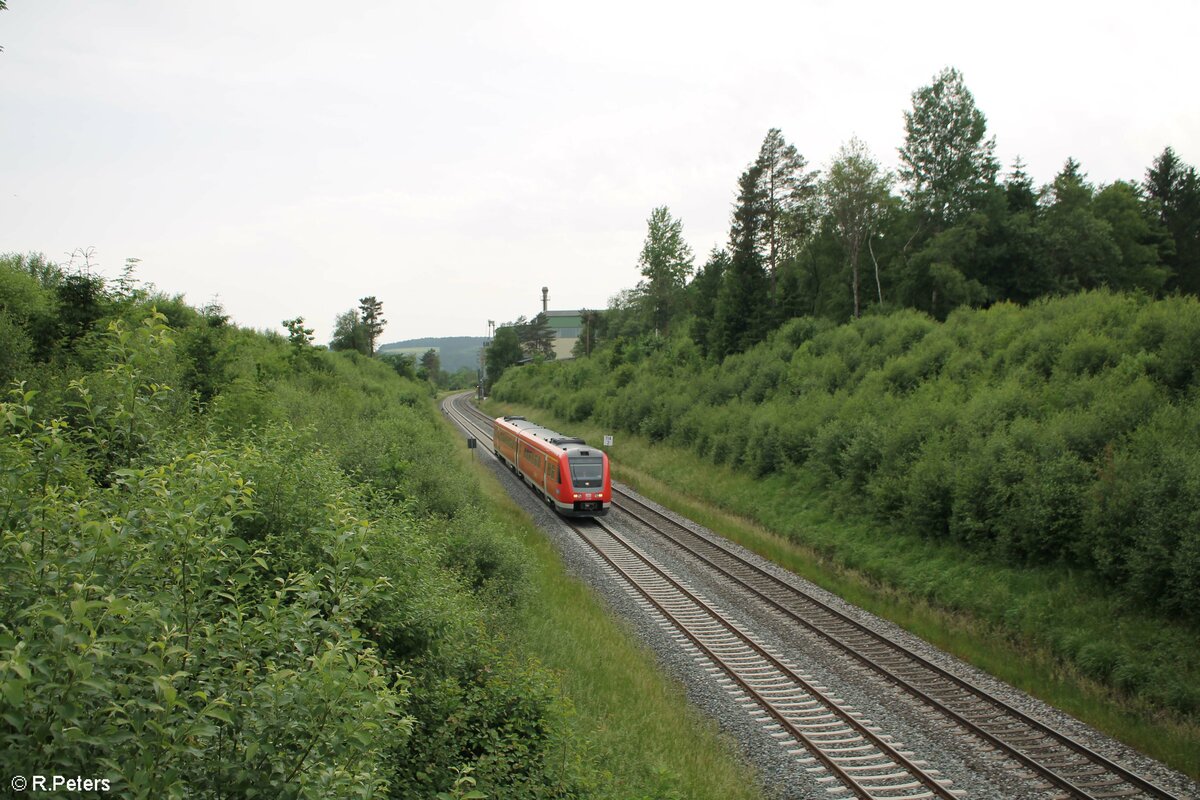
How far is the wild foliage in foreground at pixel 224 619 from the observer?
10.8 ft

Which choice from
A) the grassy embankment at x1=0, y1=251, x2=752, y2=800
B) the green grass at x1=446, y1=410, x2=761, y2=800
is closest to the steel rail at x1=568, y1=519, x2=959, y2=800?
the green grass at x1=446, y1=410, x2=761, y2=800

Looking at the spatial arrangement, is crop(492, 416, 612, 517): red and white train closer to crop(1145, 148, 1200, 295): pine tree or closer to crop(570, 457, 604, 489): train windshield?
crop(570, 457, 604, 489): train windshield

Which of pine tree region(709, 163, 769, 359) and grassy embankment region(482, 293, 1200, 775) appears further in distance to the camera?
pine tree region(709, 163, 769, 359)

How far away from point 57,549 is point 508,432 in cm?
3393

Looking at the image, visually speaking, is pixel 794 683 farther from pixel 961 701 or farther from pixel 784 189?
pixel 784 189

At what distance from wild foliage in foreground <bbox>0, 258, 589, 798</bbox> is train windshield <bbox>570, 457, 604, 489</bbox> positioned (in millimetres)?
10794

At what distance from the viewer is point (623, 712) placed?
1120 centimetres

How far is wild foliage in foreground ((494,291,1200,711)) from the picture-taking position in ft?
46.2

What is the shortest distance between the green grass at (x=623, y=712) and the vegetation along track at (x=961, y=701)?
3991 mm

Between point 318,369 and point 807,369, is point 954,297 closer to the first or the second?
point 807,369

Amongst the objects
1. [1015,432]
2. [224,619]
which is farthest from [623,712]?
[1015,432]

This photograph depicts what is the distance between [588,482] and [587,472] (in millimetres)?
391

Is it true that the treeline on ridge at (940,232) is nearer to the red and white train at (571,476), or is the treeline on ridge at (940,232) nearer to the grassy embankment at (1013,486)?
the grassy embankment at (1013,486)

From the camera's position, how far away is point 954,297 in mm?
38031
